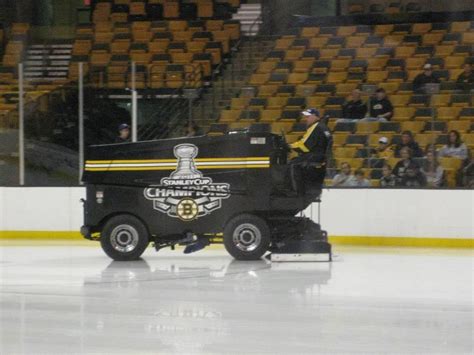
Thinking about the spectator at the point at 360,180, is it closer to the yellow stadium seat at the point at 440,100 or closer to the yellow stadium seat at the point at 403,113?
the yellow stadium seat at the point at 403,113

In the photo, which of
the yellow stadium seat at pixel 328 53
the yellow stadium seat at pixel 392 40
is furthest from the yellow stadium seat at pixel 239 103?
the yellow stadium seat at pixel 392 40

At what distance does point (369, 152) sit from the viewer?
13391mm

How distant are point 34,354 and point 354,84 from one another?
A: 885 centimetres

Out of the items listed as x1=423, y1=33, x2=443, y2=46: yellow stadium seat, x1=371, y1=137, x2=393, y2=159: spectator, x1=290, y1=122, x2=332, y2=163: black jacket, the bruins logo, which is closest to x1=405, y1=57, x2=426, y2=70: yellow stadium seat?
x1=423, y1=33, x2=443, y2=46: yellow stadium seat

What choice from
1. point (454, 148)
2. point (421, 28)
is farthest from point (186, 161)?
point (421, 28)

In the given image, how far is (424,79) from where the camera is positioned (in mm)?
14398

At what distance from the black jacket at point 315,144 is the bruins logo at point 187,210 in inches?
46.7

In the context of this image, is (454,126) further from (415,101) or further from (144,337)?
(144,337)

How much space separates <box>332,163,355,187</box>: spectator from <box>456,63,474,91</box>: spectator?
1747mm

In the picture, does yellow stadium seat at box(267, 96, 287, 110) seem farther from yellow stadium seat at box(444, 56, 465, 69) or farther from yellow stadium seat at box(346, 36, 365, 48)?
yellow stadium seat at box(444, 56, 465, 69)

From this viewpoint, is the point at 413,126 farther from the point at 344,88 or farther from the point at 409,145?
the point at 344,88

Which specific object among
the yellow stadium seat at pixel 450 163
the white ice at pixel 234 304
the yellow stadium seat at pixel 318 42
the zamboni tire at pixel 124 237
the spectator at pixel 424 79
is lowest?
the white ice at pixel 234 304

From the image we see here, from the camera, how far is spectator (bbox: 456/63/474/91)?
1384 cm

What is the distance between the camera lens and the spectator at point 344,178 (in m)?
13.4
